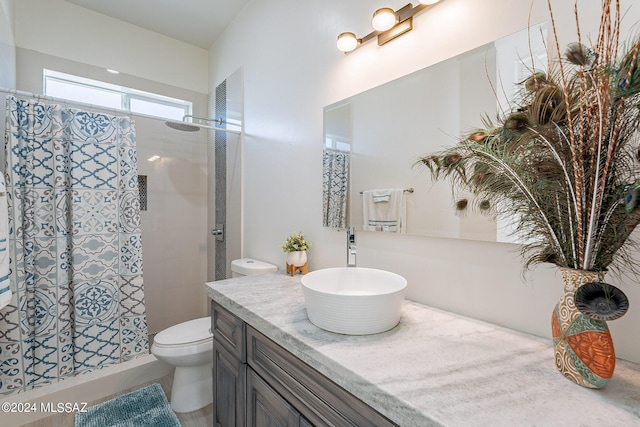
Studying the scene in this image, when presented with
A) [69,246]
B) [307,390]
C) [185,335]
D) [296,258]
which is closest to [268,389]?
[307,390]

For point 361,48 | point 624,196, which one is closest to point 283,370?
point 624,196

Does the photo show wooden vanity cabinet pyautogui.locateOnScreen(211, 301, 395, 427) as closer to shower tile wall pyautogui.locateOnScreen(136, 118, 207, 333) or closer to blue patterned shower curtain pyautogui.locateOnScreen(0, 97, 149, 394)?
blue patterned shower curtain pyautogui.locateOnScreen(0, 97, 149, 394)

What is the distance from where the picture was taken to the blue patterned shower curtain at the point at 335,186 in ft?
4.93

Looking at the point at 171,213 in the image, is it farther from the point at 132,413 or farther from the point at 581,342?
the point at 581,342

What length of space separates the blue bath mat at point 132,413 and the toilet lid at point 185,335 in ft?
1.32

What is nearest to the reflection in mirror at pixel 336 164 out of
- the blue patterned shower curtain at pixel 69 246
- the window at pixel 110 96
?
the blue patterned shower curtain at pixel 69 246

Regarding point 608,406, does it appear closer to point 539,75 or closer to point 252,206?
point 539,75

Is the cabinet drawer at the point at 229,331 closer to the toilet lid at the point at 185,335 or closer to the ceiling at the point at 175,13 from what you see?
the toilet lid at the point at 185,335

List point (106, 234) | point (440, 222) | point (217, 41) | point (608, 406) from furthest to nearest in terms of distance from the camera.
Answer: point (217, 41) → point (106, 234) → point (440, 222) → point (608, 406)

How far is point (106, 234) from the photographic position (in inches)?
78.4

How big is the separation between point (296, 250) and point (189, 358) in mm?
888

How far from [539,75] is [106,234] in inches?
93.9

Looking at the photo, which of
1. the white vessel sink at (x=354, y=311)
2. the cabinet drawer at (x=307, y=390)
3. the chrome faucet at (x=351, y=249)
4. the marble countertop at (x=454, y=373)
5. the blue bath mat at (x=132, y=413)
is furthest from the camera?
the blue bath mat at (x=132, y=413)

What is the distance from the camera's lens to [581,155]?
2.00 feet
